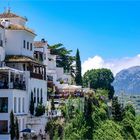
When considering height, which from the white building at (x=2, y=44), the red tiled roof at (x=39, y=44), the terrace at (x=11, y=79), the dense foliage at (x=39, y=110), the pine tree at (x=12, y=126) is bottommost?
Result: the pine tree at (x=12, y=126)

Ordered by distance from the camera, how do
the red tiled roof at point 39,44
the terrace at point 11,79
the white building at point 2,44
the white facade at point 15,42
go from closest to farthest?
the terrace at point 11,79 → the white building at point 2,44 → the white facade at point 15,42 → the red tiled roof at point 39,44

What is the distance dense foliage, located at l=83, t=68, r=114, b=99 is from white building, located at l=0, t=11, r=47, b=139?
59566mm

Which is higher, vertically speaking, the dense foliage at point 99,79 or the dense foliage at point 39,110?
the dense foliage at point 99,79

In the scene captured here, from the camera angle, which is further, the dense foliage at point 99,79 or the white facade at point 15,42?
the dense foliage at point 99,79

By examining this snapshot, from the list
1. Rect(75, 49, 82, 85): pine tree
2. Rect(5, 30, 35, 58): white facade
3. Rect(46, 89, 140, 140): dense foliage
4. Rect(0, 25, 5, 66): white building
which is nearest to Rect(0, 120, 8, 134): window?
Rect(46, 89, 140, 140): dense foliage

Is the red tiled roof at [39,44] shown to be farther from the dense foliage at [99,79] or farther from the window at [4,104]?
the dense foliage at [99,79]

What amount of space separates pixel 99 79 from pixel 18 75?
80879 millimetres

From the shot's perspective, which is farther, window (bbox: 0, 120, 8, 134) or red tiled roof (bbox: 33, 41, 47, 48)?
red tiled roof (bbox: 33, 41, 47, 48)

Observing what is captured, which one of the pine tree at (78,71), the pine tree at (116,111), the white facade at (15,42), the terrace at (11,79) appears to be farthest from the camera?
the pine tree at (78,71)

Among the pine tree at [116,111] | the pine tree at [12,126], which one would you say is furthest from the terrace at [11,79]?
the pine tree at [116,111]

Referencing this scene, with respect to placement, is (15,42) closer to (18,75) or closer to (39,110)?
(18,75)

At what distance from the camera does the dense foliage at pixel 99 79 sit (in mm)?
147387

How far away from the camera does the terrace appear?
66.7 m

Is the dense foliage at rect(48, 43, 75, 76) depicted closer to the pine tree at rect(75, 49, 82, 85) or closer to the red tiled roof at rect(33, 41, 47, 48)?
the pine tree at rect(75, 49, 82, 85)
